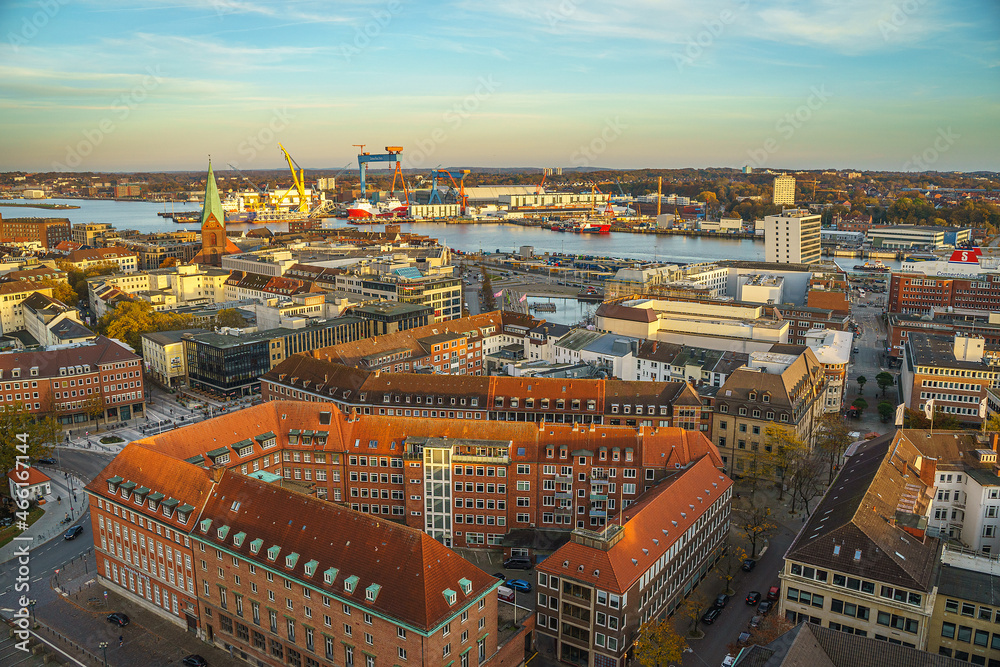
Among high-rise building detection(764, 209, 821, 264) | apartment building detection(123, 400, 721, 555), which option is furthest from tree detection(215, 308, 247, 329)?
high-rise building detection(764, 209, 821, 264)

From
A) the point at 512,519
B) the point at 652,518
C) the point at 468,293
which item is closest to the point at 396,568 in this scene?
the point at 652,518

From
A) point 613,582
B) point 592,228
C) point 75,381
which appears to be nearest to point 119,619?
point 613,582

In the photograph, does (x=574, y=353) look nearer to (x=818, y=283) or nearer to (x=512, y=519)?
(x=512, y=519)

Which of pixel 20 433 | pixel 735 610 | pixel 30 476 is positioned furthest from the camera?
pixel 20 433

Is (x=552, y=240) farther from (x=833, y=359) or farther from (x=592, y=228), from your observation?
(x=833, y=359)

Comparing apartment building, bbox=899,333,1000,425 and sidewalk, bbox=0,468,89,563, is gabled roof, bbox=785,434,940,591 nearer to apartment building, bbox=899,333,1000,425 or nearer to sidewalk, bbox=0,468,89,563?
apartment building, bbox=899,333,1000,425

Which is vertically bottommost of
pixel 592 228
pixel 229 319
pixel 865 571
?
pixel 865 571
